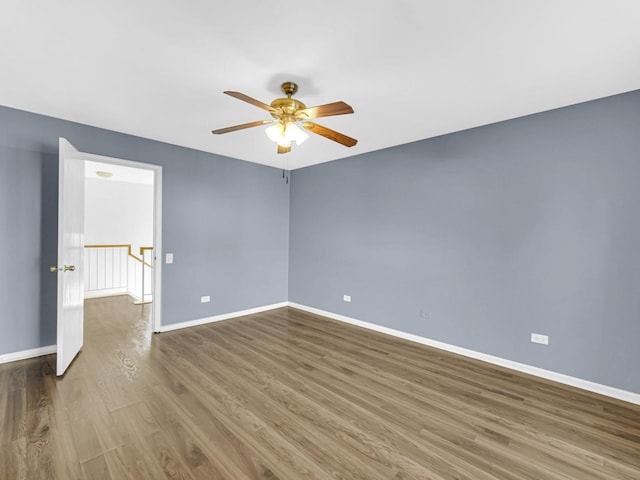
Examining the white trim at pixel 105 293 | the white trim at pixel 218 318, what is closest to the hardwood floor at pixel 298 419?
the white trim at pixel 218 318

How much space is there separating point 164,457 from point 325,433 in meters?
1.04

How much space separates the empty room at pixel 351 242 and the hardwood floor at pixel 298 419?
0.07 ft

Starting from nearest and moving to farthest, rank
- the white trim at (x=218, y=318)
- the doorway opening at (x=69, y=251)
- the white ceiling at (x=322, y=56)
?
the white ceiling at (x=322, y=56) < the doorway opening at (x=69, y=251) < the white trim at (x=218, y=318)

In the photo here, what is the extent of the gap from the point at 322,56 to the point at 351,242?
2.92 m

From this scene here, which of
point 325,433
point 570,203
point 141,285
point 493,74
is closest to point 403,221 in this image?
point 570,203

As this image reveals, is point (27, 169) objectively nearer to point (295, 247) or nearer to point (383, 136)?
point (295, 247)

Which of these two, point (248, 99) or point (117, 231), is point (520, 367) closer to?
point (248, 99)

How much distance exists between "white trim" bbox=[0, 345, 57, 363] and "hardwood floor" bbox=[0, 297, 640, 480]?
14 centimetres

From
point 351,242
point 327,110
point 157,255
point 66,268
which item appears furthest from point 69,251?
point 351,242

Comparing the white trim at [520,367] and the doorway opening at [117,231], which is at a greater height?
the doorway opening at [117,231]

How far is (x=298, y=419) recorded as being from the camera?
6.96 feet

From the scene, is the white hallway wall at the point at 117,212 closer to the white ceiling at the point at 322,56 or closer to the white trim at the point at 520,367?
the white ceiling at the point at 322,56

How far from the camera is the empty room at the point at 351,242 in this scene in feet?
5.73

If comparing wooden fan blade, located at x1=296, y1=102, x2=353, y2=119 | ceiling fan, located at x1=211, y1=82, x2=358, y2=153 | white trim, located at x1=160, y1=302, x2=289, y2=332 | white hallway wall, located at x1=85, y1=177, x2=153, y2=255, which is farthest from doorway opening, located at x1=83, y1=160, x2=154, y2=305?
wooden fan blade, located at x1=296, y1=102, x2=353, y2=119
